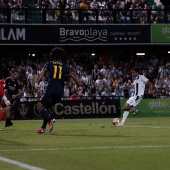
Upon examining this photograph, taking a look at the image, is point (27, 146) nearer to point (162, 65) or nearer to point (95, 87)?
point (95, 87)

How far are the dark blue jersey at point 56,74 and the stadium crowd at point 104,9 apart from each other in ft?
60.1

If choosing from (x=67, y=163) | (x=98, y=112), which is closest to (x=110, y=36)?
(x=98, y=112)

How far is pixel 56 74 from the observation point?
54.9 ft

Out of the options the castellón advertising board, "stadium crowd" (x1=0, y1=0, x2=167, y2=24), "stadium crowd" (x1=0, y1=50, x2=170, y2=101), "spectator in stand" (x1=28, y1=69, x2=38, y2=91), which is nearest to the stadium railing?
"stadium crowd" (x1=0, y1=0, x2=167, y2=24)

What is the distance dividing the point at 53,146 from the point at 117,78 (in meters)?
23.9

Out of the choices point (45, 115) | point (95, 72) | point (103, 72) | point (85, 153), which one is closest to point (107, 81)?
point (103, 72)

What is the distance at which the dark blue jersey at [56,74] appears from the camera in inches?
656

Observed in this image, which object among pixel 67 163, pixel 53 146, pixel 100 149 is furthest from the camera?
pixel 53 146

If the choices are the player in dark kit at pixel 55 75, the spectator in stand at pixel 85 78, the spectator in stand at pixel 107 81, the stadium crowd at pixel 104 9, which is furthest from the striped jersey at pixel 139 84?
the stadium crowd at pixel 104 9

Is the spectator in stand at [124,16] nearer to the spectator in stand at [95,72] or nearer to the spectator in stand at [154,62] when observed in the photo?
the spectator in stand at [95,72]

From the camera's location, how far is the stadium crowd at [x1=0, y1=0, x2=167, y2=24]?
1398 inches

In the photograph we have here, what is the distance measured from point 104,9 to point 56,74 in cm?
2001

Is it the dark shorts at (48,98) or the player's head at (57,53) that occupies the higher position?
the player's head at (57,53)

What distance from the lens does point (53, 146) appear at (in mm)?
12422
